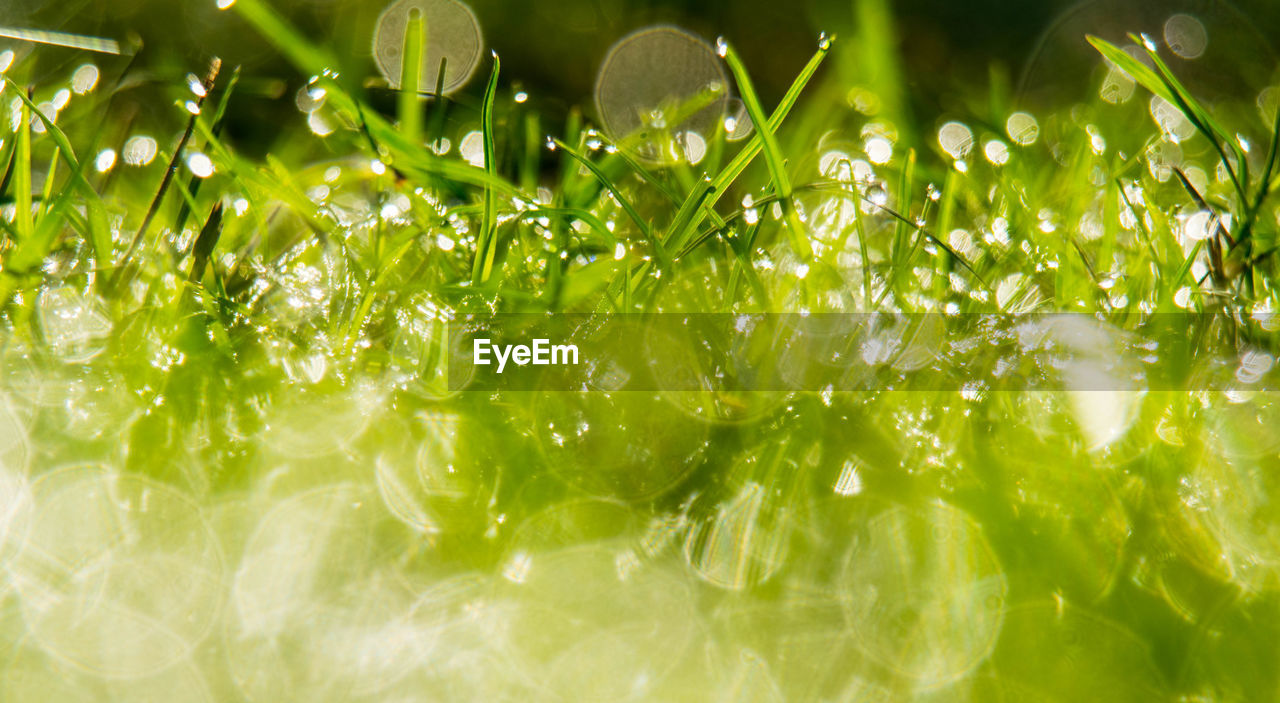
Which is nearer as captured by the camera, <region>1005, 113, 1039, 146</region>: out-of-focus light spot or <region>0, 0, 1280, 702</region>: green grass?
<region>0, 0, 1280, 702</region>: green grass

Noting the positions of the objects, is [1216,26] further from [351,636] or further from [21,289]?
[21,289]

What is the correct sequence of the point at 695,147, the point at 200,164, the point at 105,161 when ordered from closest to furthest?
the point at 200,164
the point at 105,161
the point at 695,147

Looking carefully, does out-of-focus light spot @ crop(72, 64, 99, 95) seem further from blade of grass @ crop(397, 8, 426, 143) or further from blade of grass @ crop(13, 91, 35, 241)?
blade of grass @ crop(397, 8, 426, 143)

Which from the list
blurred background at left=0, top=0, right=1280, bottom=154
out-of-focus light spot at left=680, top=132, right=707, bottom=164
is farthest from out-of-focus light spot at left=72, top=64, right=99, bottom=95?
out-of-focus light spot at left=680, top=132, right=707, bottom=164

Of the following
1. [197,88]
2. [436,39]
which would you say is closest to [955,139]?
[197,88]

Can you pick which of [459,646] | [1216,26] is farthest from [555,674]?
[1216,26]

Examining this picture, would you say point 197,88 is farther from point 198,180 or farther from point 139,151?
point 139,151
